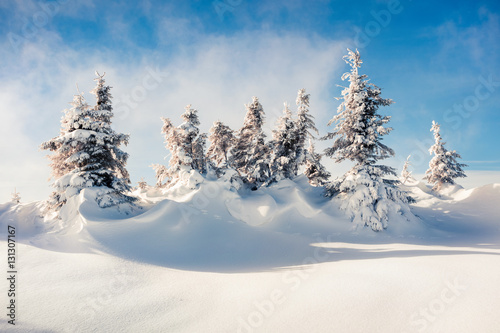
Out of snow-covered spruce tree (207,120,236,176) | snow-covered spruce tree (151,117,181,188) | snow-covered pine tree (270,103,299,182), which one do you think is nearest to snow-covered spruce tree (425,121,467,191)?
snow-covered pine tree (270,103,299,182)

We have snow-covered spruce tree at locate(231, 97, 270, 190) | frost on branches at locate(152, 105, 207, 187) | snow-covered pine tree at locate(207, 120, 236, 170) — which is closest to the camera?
frost on branches at locate(152, 105, 207, 187)

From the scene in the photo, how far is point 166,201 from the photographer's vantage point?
14.8m

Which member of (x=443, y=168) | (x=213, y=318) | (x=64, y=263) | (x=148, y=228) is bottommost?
(x=213, y=318)

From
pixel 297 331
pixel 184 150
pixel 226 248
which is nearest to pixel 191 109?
pixel 184 150

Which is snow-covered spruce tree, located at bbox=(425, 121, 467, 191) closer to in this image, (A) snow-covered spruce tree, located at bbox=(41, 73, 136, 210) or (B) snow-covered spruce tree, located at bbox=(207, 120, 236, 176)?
(B) snow-covered spruce tree, located at bbox=(207, 120, 236, 176)

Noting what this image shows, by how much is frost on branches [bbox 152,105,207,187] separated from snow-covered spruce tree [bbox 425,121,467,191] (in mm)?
33322

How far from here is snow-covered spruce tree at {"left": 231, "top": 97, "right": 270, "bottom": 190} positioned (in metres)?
24.0

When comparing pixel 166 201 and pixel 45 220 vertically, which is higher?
pixel 166 201

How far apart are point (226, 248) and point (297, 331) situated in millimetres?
7849

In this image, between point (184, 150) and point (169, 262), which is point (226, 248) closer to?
point (169, 262)

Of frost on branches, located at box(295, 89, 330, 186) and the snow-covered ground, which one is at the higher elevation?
frost on branches, located at box(295, 89, 330, 186)

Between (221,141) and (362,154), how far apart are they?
16684 mm

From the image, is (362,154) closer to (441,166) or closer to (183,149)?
(183,149)

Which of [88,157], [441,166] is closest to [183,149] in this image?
[88,157]
